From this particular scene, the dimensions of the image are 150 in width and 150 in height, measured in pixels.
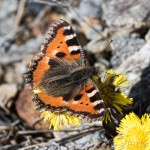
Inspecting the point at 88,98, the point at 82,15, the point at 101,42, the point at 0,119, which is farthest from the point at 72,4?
the point at 88,98

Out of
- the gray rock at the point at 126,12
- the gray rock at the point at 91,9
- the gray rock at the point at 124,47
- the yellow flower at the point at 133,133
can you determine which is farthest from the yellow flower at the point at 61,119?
the gray rock at the point at 91,9

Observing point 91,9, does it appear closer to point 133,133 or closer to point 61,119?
point 61,119

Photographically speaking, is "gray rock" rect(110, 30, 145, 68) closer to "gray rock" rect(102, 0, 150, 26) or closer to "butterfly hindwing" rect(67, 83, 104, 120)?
"gray rock" rect(102, 0, 150, 26)

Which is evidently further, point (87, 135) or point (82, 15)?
point (82, 15)

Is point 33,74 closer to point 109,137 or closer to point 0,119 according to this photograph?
point 109,137


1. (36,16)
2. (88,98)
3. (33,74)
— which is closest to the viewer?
(88,98)

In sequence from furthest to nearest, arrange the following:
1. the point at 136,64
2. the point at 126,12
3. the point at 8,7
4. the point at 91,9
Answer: the point at 8,7
the point at 91,9
the point at 126,12
the point at 136,64

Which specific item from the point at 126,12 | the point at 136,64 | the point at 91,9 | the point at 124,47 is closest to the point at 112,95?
the point at 136,64

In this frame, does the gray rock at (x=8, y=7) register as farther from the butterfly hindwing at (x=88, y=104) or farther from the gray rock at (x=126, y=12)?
the butterfly hindwing at (x=88, y=104)
